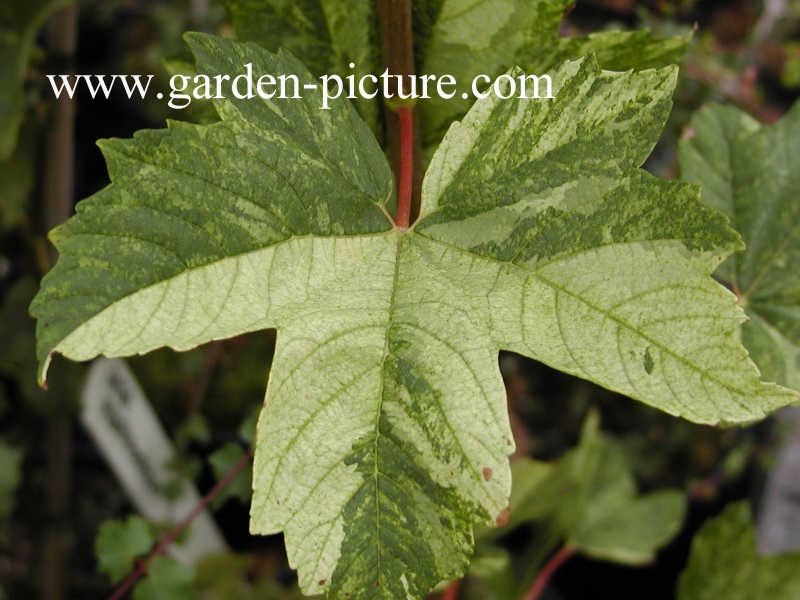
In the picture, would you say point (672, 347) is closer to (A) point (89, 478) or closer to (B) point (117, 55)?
(A) point (89, 478)

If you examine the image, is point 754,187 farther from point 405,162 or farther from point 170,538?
point 170,538

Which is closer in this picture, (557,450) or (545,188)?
(545,188)

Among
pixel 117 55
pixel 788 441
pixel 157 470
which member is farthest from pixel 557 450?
pixel 117 55

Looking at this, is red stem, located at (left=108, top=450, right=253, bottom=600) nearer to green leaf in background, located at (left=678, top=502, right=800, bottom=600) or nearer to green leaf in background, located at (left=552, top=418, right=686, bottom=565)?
green leaf in background, located at (left=552, top=418, right=686, bottom=565)

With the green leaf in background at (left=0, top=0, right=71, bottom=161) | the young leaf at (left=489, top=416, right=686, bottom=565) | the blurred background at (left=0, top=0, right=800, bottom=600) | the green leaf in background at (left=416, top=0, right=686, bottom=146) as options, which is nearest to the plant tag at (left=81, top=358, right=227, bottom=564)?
the blurred background at (left=0, top=0, right=800, bottom=600)

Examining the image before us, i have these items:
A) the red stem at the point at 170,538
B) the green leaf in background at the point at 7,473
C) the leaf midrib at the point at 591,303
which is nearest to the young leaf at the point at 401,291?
the leaf midrib at the point at 591,303

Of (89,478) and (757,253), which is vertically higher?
(757,253)

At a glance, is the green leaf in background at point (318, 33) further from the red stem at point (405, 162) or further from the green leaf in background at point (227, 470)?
the green leaf in background at point (227, 470)
